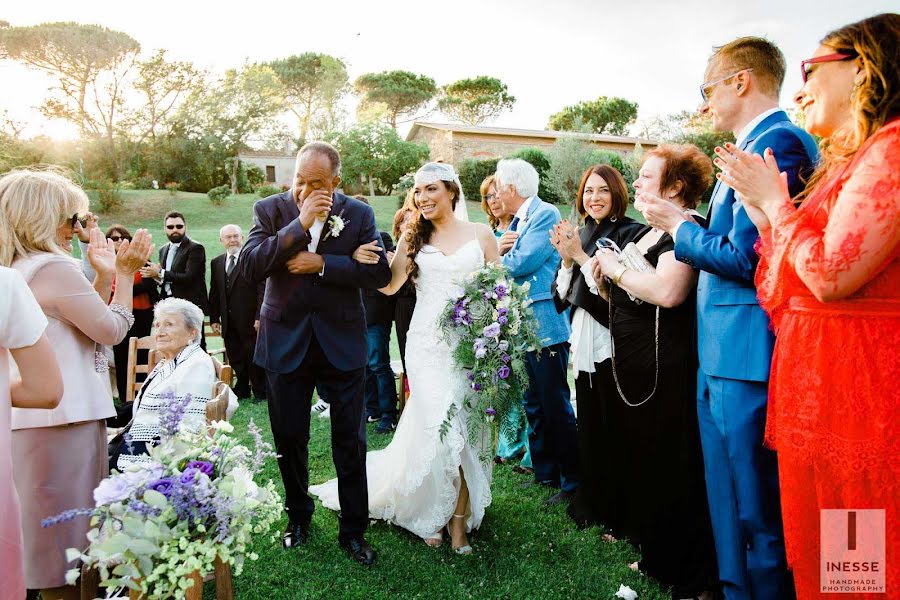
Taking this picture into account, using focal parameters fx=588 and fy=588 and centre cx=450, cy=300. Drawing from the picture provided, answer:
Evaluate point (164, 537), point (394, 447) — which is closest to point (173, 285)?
point (394, 447)

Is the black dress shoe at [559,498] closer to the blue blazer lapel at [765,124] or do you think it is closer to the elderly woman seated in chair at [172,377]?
the elderly woman seated in chair at [172,377]

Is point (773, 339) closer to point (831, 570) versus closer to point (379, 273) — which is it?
point (831, 570)

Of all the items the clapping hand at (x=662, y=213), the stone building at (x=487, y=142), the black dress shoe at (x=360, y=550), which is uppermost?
the stone building at (x=487, y=142)

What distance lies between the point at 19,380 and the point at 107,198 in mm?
26156

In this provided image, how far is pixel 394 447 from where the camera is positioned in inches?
175

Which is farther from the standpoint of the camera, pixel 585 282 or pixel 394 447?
pixel 394 447

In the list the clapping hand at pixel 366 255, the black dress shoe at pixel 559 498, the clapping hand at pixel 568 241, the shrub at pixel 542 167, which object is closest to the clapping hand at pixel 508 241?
the clapping hand at pixel 568 241

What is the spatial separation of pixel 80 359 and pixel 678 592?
3.41m

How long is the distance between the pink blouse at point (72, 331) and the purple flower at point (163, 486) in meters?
1.24

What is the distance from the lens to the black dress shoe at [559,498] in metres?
4.64

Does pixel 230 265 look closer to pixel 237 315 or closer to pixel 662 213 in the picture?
pixel 237 315

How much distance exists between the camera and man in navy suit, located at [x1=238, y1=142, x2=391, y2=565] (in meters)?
3.68

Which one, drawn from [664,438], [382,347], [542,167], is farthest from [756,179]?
[542,167]

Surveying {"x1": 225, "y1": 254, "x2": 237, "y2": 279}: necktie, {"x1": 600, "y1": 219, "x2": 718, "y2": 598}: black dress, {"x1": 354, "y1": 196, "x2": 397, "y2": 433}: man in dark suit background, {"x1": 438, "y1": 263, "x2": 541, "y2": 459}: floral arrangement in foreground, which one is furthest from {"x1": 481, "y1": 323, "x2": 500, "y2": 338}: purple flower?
{"x1": 225, "y1": 254, "x2": 237, "y2": 279}: necktie
